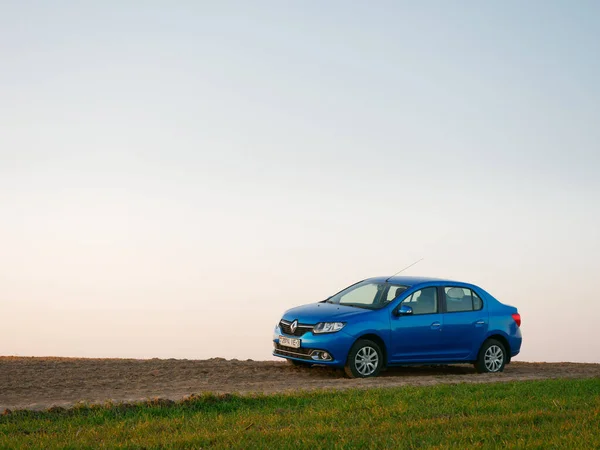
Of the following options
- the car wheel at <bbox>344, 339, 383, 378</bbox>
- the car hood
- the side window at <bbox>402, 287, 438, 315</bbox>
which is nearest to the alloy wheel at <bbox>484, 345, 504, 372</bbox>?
the side window at <bbox>402, 287, 438, 315</bbox>

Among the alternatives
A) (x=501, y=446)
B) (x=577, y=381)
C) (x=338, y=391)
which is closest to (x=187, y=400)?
(x=338, y=391)

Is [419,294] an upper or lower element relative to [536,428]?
upper

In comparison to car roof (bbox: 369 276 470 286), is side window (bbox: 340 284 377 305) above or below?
below

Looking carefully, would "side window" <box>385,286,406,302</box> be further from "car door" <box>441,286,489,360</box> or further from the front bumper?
the front bumper

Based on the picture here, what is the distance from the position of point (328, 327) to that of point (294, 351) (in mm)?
847

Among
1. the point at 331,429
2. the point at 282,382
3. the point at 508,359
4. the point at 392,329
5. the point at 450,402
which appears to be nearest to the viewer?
the point at 331,429

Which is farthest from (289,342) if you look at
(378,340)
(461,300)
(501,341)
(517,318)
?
(517,318)

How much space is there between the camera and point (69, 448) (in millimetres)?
8000

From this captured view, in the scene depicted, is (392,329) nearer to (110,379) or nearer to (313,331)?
(313,331)

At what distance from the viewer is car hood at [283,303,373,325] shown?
13.5 metres

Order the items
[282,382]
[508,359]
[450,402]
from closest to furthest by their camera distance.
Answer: [450,402] → [282,382] → [508,359]

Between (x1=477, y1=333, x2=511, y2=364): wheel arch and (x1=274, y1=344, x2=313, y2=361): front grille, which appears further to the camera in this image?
(x1=477, y1=333, x2=511, y2=364): wheel arch

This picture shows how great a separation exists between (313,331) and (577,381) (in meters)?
4.57

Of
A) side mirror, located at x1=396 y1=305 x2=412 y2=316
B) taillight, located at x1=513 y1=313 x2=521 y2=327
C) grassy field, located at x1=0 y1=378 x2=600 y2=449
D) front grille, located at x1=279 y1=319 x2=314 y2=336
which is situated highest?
side mirror, located at x1=396 y1=305 x2=412 y2=316
